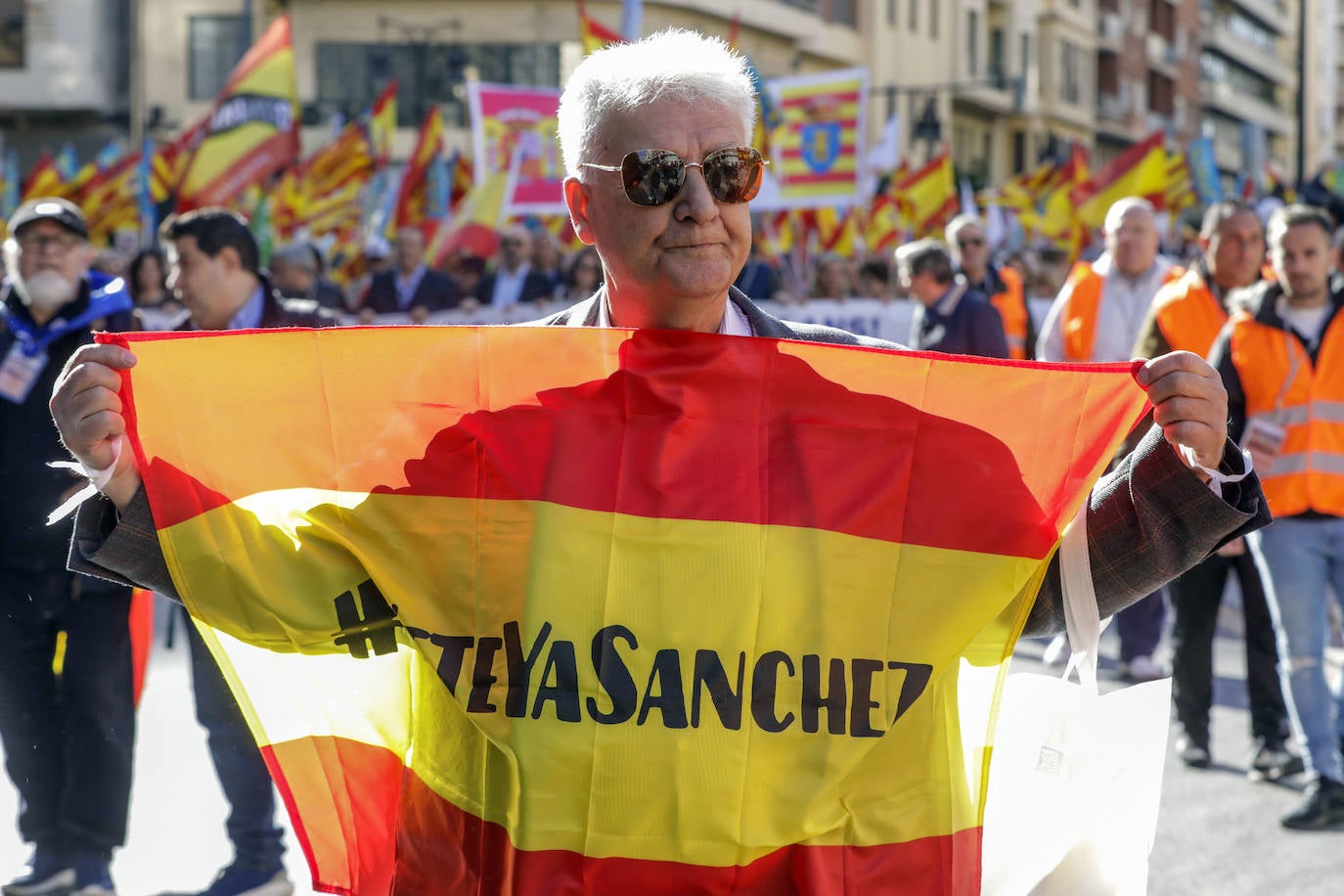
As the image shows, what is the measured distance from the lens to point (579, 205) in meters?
2.76

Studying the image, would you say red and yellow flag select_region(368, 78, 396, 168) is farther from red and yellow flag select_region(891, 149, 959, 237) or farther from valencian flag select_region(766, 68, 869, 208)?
valencian flag select_region(766, 68, 869, 208)

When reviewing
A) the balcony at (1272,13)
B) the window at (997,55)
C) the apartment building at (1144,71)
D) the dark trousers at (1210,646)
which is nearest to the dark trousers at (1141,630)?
the dark trousers at (1210,646)

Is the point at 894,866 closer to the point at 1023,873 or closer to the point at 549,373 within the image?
the point at 1023,873

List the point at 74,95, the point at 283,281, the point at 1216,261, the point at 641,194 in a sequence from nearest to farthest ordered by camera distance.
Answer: the point at 641,194 < the point at 1216,261 < the point at 283,281 < the point at 74,95

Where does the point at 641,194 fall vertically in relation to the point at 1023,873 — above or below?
above

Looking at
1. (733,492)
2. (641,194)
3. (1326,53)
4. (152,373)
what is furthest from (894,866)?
(1326,53)

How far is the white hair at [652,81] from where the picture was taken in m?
2.59

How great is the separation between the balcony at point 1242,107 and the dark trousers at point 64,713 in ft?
279

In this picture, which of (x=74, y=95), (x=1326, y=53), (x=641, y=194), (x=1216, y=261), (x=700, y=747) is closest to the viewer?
(x=700, y=747)

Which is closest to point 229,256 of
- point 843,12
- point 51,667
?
point 51,667

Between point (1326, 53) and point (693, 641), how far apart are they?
4875 inches

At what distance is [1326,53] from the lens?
115438mm

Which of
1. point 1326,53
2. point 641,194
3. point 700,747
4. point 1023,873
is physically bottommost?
point 1023,873

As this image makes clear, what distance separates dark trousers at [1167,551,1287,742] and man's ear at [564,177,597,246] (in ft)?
14.8
